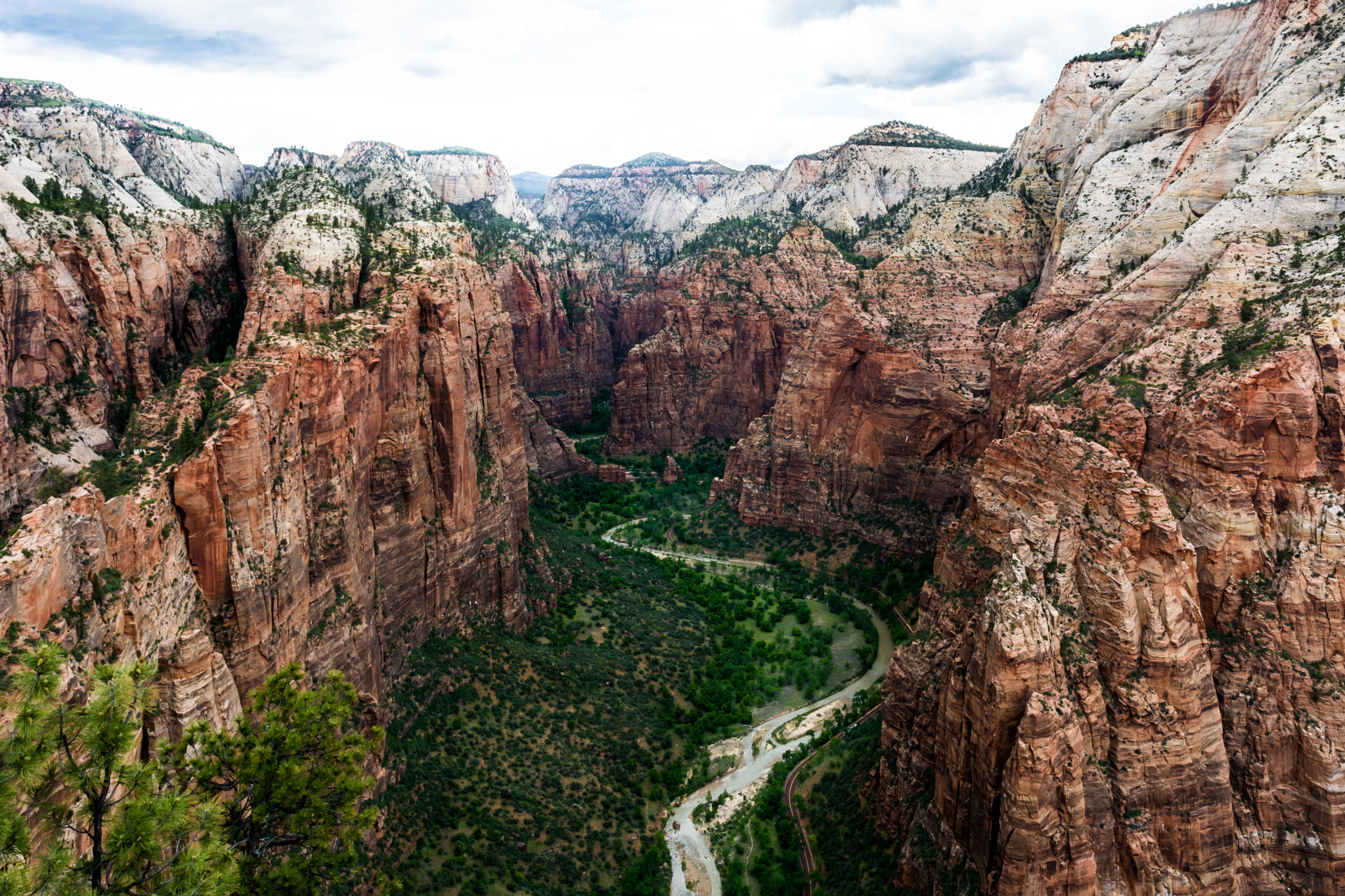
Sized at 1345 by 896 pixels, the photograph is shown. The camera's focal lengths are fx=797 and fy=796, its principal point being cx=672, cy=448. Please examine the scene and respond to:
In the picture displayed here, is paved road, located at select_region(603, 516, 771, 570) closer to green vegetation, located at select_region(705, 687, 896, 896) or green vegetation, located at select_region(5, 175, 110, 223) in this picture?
green vegetation, located at select_region(705, 687, 896, 896)

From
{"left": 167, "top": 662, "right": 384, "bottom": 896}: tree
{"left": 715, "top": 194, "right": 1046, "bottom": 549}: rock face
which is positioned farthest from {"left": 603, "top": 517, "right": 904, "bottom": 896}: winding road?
{"left": 167, "top": 662, "right": 384, "bottom": 896}: tree

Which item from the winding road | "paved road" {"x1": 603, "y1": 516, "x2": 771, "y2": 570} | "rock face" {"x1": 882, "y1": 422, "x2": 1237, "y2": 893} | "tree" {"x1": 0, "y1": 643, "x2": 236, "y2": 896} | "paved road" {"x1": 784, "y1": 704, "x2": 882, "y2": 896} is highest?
"tree" {"x1": 0, "y1": 643, "x2": 236, "y2": 896}

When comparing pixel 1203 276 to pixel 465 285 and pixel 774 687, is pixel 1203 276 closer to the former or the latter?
pixel 774 687

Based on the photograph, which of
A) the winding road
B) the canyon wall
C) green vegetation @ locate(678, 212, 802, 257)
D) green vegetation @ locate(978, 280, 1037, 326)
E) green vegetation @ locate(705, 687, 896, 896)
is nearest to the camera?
the canyon wall

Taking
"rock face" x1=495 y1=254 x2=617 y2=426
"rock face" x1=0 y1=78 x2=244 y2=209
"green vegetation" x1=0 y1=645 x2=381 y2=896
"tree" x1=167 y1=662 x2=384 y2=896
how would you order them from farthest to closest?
"rock face" x1=495 y1=254 x2=617 y2=426 < "rock face" x1=0 y1=78 x2=244 y2=209 < "tree" x1=167 y1=662 x2=384 y2=896 < "green vegetation" x1=0 y1=645 x2=381 y2=896

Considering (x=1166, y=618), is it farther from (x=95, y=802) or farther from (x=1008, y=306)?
(x=1008, y=306)

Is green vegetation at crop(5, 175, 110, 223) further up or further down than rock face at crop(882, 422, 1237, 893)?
further up

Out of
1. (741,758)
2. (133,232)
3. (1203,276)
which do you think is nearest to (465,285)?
(133,232)
